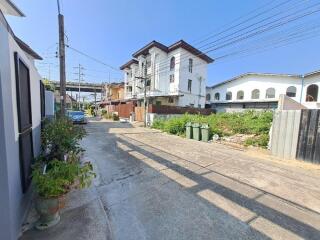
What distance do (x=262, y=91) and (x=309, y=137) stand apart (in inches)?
830

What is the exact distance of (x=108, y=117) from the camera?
26.6 meters

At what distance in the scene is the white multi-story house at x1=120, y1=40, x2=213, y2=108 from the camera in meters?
24.4

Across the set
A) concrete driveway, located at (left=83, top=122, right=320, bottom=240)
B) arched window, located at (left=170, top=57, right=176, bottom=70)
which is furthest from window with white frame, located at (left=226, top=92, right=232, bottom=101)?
concrete driveway, located at (left=83, top=122, right=320, bottom=240)

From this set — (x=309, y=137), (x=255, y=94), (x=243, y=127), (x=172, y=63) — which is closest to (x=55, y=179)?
(x=309, y=137)

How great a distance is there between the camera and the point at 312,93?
21594 mm

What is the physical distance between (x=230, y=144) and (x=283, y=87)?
60.7ft

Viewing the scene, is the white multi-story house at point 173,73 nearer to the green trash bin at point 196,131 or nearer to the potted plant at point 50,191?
the green trash bin at point 196,131

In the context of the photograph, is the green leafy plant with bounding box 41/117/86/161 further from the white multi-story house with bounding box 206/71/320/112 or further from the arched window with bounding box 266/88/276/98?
the arched window with bounding box 266/88/276/98

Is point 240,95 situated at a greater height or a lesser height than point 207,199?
greater

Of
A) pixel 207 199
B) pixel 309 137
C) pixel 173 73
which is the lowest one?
pixel 207 199

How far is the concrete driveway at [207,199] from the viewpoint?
2.68m

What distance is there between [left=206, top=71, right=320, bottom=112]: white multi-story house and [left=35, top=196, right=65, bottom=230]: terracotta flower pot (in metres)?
21.3

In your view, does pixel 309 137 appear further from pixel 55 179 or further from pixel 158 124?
pixel 158 124

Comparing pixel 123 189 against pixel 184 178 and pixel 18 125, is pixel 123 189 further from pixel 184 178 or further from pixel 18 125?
pixel 18 125
